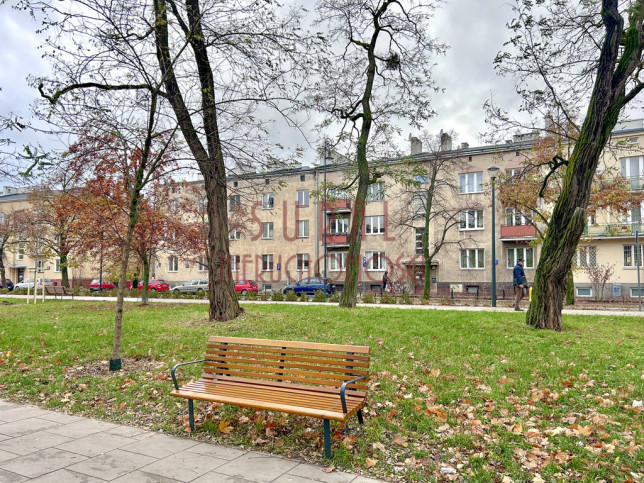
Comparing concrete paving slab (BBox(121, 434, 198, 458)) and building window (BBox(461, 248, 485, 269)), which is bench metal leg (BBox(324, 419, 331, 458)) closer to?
concrete paving slab (BBox(121, 434, 198, 458))

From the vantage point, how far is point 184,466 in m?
4.00

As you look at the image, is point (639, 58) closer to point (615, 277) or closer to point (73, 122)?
point (73, 122)

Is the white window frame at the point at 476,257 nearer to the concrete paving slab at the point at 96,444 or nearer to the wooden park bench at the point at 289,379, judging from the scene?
the wooden park bench at the point at 289,379

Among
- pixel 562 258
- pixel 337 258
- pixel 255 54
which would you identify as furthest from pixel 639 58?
pixel 337 258

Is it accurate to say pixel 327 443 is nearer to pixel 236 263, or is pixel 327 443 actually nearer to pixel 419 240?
pixel 419 240

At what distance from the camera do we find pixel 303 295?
2675 centimetres

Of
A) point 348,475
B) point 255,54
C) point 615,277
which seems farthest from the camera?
point 615,277

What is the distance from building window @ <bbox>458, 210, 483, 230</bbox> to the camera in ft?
122

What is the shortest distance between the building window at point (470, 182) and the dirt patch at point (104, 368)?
3267 centimetres

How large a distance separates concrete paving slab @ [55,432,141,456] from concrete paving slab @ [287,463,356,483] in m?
1.82

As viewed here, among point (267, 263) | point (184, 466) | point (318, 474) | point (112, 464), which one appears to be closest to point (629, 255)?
point (267, 263)

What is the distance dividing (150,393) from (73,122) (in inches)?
177

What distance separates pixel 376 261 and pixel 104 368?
33673 millimetres

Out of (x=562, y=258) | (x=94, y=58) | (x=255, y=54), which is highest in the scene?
(x=255, y=54)
